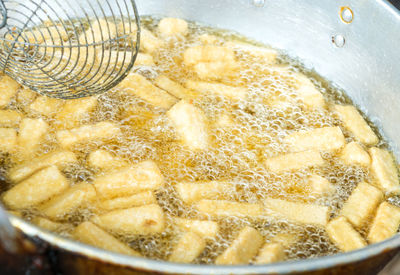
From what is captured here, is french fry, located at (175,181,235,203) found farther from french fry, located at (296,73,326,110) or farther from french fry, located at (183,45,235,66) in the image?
french fry, located at (183,45,235,66)

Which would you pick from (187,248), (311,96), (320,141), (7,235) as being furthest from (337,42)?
(7,235)

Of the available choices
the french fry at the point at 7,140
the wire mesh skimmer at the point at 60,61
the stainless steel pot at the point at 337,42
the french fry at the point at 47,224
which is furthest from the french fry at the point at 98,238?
the wire mesh skimmer at the point at 60,61

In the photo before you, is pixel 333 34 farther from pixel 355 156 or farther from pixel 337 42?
pixel 355 156

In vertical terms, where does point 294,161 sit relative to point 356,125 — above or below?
below

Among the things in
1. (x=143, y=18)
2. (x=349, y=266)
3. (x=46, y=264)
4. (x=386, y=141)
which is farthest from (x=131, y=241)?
(x=143, y=18)

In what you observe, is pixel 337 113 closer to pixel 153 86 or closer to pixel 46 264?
pixel 153 86

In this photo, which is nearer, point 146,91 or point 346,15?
point 146,91
